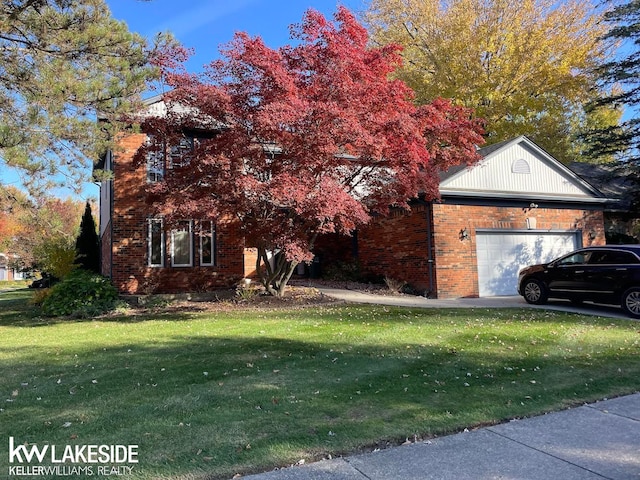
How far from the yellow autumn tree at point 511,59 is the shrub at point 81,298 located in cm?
1851

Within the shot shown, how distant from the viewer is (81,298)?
12805 mm

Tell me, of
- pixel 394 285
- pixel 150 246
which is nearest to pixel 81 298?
pixel 150 246

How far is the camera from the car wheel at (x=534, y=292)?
12.7m

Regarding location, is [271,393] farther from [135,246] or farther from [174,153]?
[135,246]

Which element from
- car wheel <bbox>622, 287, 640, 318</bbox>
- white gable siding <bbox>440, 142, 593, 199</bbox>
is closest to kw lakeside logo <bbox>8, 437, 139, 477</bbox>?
car wheel <bbox>622, 287, 640, 318</bbox>

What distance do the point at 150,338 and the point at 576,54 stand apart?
24.2 meters

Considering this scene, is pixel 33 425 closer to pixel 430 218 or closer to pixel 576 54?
pixel 430 218

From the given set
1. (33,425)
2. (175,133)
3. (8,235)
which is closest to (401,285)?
(175,133)

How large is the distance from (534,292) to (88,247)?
58.6ft

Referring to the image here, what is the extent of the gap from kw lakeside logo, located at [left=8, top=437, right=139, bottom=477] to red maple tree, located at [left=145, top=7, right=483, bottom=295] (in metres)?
6.34

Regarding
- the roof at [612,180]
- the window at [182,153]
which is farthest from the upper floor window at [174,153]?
the roof at [612,180]

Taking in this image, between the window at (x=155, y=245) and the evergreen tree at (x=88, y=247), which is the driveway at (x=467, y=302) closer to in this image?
the window at (x=155, y=245)

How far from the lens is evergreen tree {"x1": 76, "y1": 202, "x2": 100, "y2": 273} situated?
65.4ft

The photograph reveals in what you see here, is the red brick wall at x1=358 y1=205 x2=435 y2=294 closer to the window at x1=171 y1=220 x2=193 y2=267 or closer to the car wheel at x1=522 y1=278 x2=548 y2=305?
the car wheel at x1=522 y1=278 x2=548 y2=305
